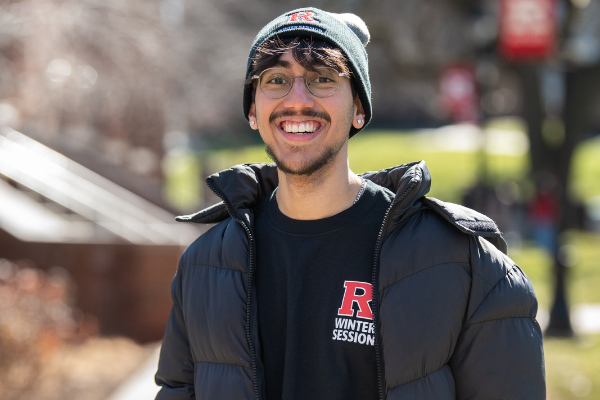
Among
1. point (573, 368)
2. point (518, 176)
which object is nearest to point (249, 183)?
point (573, 368)

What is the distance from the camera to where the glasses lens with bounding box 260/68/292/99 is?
2777 mm

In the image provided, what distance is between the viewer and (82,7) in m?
8.08

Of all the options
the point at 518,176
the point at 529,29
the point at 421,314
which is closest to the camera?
the point at 421,314

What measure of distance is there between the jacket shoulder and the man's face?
0.37m

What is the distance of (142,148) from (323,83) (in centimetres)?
1634

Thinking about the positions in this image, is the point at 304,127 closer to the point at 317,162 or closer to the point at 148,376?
the point at 317,162

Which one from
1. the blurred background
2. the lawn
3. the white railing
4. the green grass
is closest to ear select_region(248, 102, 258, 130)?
the lawn

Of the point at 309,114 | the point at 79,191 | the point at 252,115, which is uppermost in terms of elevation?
the point at 79,191

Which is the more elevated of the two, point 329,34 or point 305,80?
point 329,34

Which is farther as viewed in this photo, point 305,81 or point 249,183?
point 249,183

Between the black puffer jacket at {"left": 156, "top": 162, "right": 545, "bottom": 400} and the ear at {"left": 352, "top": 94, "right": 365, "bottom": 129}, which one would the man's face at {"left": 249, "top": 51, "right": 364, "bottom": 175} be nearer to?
the ear at {"left": 352, "top": 94, "right": 365, "bottom": 129}

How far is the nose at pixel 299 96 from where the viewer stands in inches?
107

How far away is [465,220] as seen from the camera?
2631 mm

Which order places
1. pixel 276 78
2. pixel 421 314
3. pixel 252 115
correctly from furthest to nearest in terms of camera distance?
1. pixel 252 115
2. pixel 276 78
3. pixel 421 314
